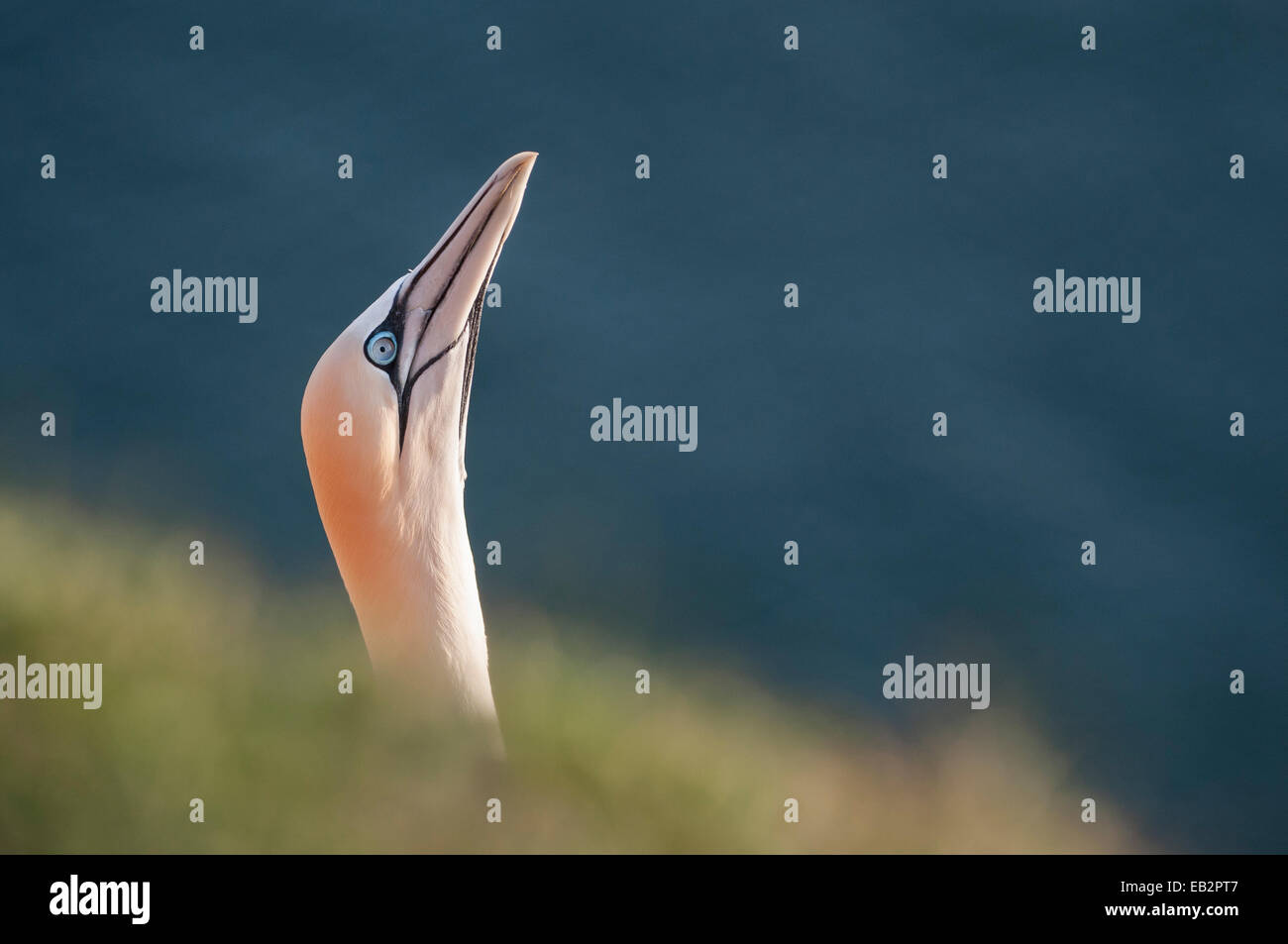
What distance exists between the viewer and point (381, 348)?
3809mm

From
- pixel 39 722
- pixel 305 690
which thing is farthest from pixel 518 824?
pixel 39 722

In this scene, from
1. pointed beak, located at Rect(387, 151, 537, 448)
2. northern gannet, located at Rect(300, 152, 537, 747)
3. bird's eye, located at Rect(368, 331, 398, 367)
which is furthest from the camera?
pointed beak, located at Rect(387, 151, 537, 448)

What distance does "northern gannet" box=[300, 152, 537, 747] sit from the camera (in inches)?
143

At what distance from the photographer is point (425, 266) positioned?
4023 millimetres

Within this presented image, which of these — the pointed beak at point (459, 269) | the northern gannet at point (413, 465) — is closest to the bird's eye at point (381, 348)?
the northern gannet at point (413, 465)

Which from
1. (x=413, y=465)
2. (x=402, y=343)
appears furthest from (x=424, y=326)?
(x=413, y=465)

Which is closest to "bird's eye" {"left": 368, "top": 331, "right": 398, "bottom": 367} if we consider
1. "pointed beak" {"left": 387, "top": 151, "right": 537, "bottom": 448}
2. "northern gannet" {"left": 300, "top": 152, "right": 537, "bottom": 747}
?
"northern gannet" {"left": 300, "top": 152, "right": 537, "bottom": 747}

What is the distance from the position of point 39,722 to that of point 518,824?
61cm

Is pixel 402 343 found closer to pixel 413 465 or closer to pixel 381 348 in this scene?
pixel 381 348

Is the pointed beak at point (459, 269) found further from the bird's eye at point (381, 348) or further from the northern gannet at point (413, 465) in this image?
the bird's eye at point (381, 348)

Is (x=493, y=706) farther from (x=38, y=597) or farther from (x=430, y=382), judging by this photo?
(x=38, y=597)

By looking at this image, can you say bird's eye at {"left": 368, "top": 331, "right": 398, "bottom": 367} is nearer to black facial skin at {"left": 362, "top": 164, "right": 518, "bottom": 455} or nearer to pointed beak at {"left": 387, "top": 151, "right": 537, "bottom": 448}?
black facial skin at {"left": 362, "top": 164, "right": 518, "bottom": 455}

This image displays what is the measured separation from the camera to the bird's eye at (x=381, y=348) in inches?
148

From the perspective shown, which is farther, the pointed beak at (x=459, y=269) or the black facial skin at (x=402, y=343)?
the pointed beak at (x=459, y=269)
